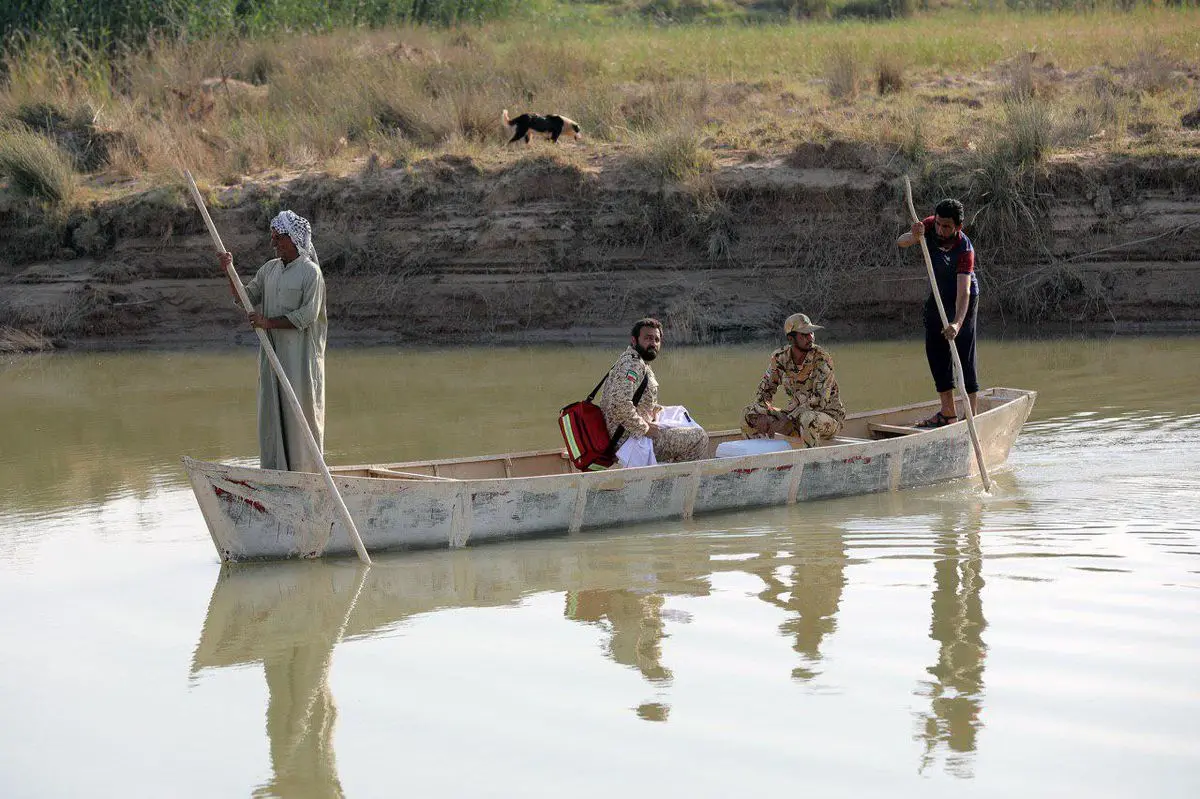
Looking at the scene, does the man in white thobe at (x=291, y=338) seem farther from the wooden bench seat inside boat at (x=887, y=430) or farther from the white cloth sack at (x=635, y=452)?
the wooden bench seat inside boat at (x=887, y=430)

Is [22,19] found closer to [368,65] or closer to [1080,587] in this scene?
[368,65]

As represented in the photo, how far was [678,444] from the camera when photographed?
8914 millimetres

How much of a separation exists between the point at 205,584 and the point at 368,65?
52.1 ft

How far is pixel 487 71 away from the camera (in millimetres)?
22094

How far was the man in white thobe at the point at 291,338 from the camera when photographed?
789 centimetres

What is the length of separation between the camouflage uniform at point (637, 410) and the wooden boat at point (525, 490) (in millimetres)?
322

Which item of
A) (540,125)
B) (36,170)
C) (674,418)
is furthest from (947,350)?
(36,170)

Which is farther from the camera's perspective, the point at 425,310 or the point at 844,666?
the point at 425,310

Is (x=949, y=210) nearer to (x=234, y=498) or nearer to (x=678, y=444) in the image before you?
(x=678, y=444)

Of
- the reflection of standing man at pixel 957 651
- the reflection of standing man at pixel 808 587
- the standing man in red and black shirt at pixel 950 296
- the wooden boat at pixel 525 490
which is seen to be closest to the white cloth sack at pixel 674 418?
the wooden boat at pixel 525 490

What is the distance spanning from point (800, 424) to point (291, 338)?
125 inches

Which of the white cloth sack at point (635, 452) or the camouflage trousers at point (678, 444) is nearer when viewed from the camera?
the white cloth sack at point (635, 452)

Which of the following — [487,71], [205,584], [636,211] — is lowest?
[205,584]

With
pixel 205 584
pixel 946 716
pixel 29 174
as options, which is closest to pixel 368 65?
pixel 29 174
